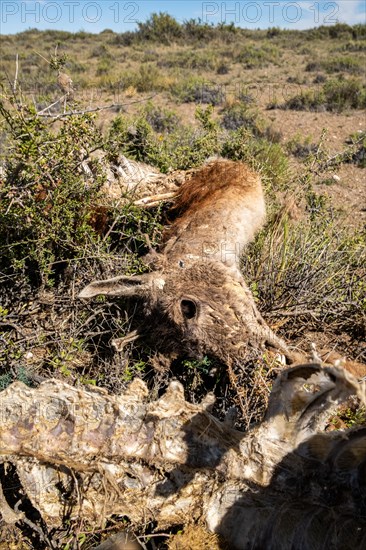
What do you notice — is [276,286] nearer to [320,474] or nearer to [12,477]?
[320,474]

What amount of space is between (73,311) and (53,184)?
41.1 inches

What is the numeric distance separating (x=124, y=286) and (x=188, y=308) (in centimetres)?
60

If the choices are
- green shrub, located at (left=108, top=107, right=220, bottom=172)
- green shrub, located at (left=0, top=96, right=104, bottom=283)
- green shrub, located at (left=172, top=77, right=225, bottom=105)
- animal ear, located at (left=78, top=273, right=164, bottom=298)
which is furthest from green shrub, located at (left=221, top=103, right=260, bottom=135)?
animal ear, located at (left=78, top=273, right=164, bottom=298)

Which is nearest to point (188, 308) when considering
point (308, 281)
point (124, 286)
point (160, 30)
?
point (124, 286)


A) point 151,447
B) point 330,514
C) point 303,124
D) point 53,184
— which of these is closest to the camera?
point 330,514

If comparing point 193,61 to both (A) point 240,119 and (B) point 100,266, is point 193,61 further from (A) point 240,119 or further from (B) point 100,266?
(B) point 100,266

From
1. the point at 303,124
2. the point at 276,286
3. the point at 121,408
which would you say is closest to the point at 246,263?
the point at 276,286

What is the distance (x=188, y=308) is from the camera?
10.5 ft

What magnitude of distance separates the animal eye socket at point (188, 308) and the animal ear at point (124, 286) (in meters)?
0.28

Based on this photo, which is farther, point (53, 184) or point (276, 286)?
point (276, 286)

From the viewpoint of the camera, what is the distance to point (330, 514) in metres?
1.85

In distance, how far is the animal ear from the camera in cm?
340

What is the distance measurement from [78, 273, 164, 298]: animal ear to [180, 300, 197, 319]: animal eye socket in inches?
10.9

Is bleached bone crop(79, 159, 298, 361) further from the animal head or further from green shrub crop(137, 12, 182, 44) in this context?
green shrub crop(137, 12, 182, 44)
